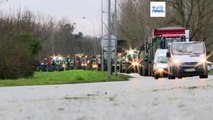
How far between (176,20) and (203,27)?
12.6 feet

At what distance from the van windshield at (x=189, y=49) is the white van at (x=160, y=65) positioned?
6.52 meters

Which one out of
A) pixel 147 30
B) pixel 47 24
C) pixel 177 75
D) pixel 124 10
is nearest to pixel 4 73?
pixel 177 75

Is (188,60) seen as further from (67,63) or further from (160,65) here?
(67,63)

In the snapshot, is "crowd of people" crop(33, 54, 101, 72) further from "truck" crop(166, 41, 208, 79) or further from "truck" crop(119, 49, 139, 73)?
"truck" crop(166, 41, 208, 79)

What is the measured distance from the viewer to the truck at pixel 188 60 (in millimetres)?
34594

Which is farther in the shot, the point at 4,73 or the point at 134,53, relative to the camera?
the point at 134,53

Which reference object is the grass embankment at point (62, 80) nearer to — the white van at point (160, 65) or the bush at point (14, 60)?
the white van at point (160, 65)

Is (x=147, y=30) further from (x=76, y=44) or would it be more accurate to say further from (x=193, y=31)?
(x=76, y=44)

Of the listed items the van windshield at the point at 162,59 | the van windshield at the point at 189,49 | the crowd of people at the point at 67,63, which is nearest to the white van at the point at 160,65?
the van windshield at the point at 162,59

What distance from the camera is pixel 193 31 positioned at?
81188 mm

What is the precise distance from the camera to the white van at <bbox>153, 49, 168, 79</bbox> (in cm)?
4241

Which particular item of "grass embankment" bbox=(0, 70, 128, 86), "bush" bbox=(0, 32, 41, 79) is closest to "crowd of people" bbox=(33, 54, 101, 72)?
"bush" bbox=(0, 32, 41, 79)

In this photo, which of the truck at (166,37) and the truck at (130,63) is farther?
the truck at (130,63)

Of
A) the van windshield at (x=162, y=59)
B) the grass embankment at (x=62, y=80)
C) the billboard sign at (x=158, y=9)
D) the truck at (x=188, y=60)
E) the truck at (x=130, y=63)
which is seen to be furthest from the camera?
the billboard sign at (x=158, y=9)
